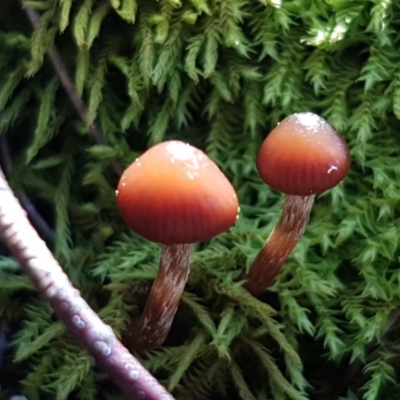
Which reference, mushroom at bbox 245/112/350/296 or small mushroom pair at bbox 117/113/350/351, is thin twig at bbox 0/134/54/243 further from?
mushroom at bbox 245/112/350/296

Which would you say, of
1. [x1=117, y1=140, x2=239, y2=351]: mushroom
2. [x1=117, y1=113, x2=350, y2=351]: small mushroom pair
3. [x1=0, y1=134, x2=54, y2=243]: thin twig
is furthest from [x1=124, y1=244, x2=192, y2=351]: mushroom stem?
[x1=0, y1=134, x2=54, y2=243]: thin twig

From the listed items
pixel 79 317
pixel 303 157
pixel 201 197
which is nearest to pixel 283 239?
pixel 303 157

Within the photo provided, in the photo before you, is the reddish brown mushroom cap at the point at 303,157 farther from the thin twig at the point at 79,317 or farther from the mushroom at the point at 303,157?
the thin twig at the point at 79,317

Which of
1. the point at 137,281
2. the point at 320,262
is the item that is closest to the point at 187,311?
the point at 137,281

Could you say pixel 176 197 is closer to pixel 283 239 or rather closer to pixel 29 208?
pixel 283 239

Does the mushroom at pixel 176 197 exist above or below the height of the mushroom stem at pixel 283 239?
above

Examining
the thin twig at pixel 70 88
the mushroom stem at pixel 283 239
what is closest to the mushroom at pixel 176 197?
the mushroom stem at pixel 283 239

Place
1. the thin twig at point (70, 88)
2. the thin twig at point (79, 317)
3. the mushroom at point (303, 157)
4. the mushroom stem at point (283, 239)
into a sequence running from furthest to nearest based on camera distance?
1. the thin twig at point (70, 88)
2. the mushroom stem at point (283, 239)
3. the mushroom at point (303, 157)
4. the thin twig at point (79, 317)
